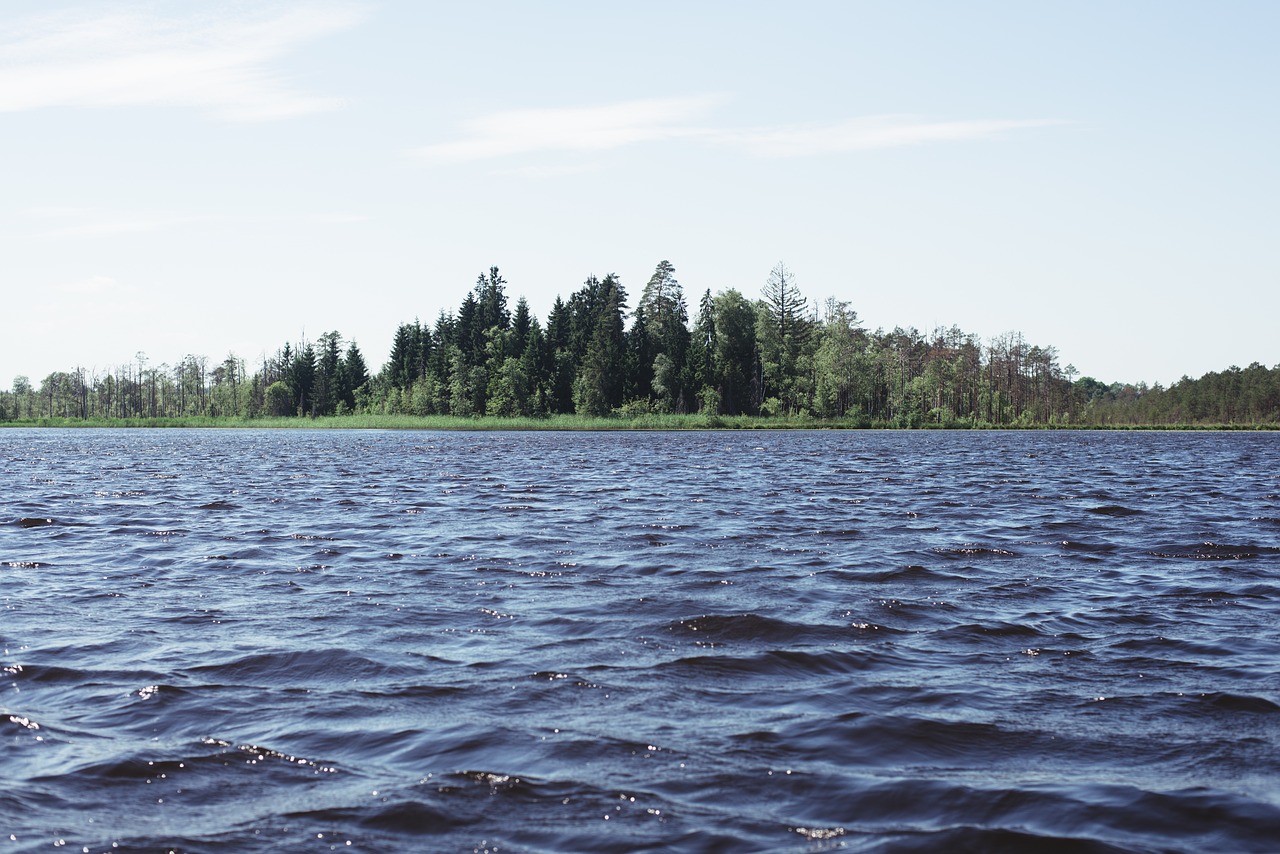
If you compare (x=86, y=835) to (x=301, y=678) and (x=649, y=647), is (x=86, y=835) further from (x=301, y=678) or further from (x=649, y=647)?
(x=649, y=647)

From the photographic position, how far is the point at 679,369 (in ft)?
469

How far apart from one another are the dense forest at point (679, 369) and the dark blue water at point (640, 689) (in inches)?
4555

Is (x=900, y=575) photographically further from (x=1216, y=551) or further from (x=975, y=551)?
(x=1216, y=551)

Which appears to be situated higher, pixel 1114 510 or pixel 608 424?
pixel 608 424

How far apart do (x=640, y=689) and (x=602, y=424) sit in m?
124

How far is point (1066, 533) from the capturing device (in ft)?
70.3

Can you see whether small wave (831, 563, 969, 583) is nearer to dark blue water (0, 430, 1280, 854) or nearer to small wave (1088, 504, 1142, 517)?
dark blue water (0, 430, 1280, 854)

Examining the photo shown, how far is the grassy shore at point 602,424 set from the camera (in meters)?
132

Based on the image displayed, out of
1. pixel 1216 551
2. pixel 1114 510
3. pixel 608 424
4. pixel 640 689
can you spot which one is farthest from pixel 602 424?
pixel 640 689

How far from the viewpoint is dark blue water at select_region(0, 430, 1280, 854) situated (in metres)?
6.29

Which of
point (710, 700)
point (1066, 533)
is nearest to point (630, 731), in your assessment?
point (710, 700)

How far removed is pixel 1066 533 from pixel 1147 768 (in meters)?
15.1

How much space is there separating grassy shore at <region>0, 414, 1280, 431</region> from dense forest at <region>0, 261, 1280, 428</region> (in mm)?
1844

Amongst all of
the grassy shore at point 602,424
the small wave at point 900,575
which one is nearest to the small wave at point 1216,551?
the small wave at point 900,575
